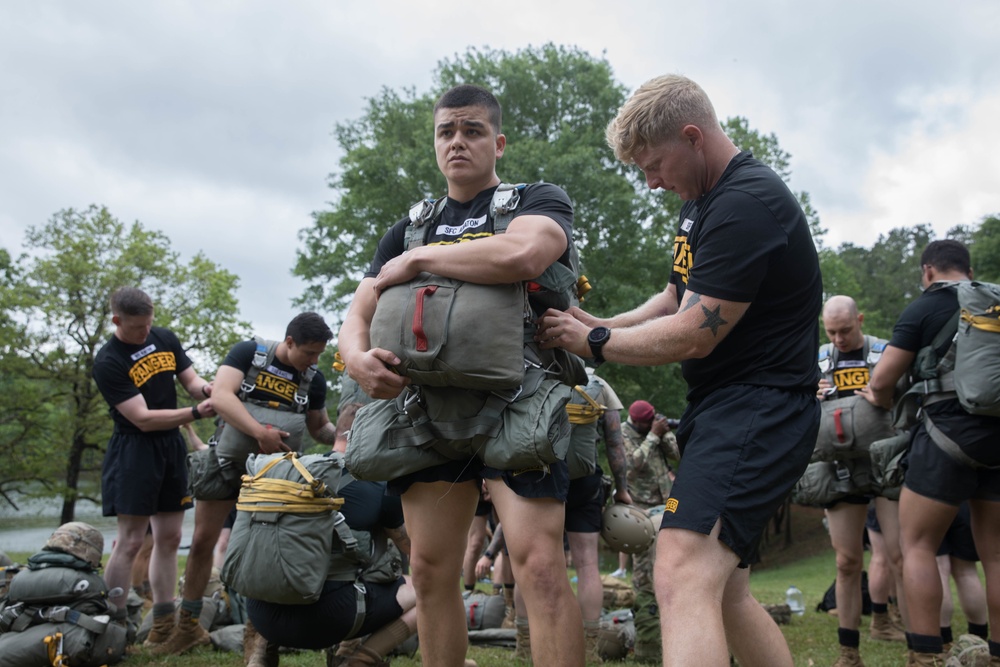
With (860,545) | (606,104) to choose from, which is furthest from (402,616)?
(606,104)

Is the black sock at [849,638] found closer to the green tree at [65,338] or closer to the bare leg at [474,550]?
the bare leg at [474,550]

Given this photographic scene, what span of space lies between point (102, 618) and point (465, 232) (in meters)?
3.56

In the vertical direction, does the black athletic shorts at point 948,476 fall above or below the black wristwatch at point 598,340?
below

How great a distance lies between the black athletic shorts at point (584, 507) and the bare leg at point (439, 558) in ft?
9.17

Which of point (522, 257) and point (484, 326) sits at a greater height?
point (522, 257)

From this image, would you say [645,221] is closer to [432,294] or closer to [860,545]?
[860,545]

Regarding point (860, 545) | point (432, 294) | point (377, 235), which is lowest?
point (860, 545)

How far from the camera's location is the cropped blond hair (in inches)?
113

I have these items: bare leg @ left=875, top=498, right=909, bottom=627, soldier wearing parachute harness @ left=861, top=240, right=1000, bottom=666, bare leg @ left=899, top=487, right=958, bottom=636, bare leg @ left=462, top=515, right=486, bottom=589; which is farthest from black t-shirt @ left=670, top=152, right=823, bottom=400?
bare leg @ left=462, top=515, right=486, bottom=589

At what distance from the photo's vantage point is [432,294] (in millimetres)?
2988

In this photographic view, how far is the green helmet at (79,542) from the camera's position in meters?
5.23

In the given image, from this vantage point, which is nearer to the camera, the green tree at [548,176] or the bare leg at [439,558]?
the bare leg at [439,558]

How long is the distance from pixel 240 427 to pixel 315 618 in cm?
193

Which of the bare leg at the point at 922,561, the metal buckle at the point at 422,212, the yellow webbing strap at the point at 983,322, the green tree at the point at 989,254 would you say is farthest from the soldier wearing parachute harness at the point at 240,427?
the green tree at the point at 989,254
